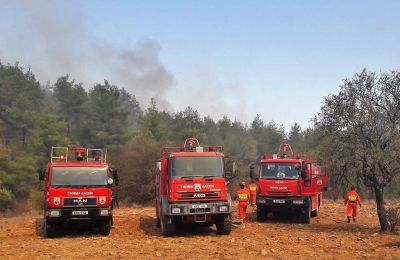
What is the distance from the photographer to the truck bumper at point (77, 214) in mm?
14266

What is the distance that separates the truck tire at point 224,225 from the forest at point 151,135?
2367 millimetres

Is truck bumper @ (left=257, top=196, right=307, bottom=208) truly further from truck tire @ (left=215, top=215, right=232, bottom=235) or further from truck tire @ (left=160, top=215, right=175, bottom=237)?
truck tire @ (left=160, top=215, right=175, bottom=237)

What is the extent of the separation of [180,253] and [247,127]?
271ft

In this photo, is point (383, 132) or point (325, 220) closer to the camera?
point (383, 132)

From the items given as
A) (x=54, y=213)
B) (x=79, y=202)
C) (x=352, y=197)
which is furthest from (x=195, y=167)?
(x=352, y=197)

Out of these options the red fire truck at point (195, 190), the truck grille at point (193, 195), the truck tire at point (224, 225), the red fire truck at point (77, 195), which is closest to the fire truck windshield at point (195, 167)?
the red fire truck at point (195, 190)

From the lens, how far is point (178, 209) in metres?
14.1

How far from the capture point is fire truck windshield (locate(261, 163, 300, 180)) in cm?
1909

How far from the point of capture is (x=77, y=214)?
47.4 feet

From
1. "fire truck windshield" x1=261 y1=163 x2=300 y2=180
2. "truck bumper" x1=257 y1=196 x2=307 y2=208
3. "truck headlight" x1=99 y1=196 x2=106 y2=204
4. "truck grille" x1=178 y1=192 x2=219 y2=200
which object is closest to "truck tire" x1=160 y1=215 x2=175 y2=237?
"truck grille" x1=178 y1=192 x2=219 y2=200

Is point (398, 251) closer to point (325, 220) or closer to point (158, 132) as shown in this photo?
point (325, 220)

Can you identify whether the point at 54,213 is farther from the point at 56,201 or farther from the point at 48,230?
the point at 48,230

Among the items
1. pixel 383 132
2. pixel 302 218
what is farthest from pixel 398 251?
pixel 302 218

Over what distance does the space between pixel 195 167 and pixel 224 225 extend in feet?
6.44
